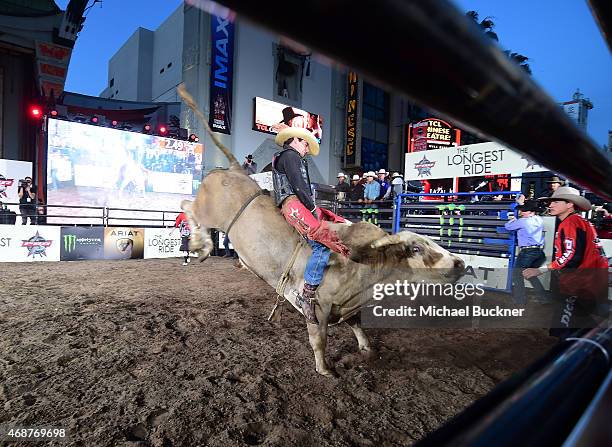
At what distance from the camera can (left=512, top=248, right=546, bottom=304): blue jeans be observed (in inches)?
208

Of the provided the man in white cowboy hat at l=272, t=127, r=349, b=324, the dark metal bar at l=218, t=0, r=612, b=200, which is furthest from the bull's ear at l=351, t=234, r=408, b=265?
the dark metal bar at l=218, t=0, r=612, b=200

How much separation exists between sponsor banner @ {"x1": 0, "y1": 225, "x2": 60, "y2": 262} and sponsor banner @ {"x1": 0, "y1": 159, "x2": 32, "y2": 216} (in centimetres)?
451

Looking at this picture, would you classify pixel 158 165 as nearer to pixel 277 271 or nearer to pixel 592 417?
pixel 277 271

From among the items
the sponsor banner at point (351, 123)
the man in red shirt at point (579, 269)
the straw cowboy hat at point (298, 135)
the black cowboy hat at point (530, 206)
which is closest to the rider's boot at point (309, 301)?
the straw cowboy hat at point (298, 135)

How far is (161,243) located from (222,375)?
34.1ft

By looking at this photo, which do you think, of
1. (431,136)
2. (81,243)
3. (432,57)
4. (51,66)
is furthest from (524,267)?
(51,66)

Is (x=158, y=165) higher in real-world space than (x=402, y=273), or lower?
higher

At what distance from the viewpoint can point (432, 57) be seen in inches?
10.7

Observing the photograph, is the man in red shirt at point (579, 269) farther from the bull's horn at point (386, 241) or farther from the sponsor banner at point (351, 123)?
the sponsor banner at point (351, 123)

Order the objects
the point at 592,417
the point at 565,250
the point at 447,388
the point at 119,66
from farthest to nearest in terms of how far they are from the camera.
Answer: the point at 119,66, the point at 565,250, the point at 447,388, the point at 592,417

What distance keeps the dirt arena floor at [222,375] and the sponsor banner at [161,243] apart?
6.88 meters

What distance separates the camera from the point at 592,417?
500 mm

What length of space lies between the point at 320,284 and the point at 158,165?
15.0 m

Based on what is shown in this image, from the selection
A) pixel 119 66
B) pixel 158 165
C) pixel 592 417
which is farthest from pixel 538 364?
pixel 119 66
